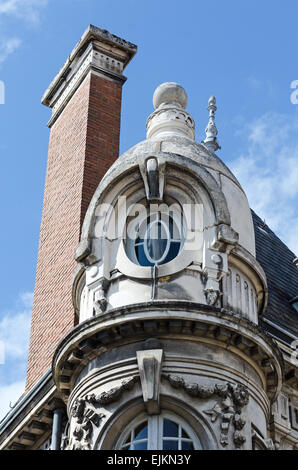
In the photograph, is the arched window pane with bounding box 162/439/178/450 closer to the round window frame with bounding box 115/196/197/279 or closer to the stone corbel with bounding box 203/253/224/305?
the stone corbel with bounding box 203/253/224/305

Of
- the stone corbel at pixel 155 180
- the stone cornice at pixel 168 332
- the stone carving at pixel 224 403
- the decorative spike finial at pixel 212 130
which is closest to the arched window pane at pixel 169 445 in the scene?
the stone carving at pixel 224 403

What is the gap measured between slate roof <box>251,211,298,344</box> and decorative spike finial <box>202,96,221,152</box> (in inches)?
81.5

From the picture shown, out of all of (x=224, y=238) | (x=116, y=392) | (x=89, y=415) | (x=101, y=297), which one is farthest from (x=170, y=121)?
(x=89, y=415)

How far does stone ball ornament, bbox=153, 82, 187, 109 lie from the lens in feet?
71.2

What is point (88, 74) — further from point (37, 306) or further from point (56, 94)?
point (37, 306)

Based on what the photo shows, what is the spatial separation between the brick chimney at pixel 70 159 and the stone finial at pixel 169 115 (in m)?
2.65

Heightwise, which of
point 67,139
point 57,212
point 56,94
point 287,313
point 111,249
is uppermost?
point 56,94

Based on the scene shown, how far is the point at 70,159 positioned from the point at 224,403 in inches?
366

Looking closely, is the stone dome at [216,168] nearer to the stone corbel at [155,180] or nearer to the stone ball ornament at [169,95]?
the stone corbel at [155,180]

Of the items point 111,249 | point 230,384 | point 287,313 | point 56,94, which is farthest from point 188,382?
point 56,94

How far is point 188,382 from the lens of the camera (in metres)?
17.1

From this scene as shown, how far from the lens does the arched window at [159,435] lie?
16.7 m

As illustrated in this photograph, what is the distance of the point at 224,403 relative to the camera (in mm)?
17031
